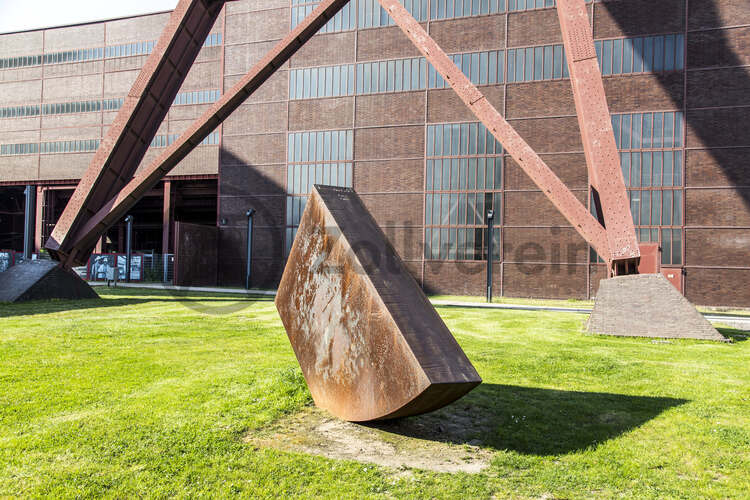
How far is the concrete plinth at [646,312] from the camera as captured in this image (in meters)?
12.2

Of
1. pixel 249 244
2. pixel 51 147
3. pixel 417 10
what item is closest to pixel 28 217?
pixel 51 147

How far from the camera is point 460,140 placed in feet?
95.3

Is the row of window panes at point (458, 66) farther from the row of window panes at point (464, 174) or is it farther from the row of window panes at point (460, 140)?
the row of window panes at point (464, 174)

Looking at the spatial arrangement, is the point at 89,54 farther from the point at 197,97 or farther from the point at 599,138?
the point at 599,138

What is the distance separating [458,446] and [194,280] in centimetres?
2954

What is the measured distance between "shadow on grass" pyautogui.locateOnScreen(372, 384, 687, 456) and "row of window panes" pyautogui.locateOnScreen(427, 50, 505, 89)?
24696mm

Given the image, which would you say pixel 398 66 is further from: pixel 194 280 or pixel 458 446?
pixel 458 446

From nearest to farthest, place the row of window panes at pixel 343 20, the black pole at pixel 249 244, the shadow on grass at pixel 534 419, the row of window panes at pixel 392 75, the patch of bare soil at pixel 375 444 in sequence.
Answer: the patch of bare soil at pixel 375 444 < the shadow on grass at pixel 534 419 < the row of window panes at pixel 392 75 < the row of window panes at pixel 343 20 < the black pole at pixel 249 244

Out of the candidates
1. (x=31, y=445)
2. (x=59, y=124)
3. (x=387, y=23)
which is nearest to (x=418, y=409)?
(x=31, y=445)

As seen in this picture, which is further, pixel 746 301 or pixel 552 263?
pixel 552 263

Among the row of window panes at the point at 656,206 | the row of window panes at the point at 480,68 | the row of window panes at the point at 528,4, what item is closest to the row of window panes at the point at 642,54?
the row of window panes at the point at 528,4

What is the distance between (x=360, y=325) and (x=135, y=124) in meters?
17.4

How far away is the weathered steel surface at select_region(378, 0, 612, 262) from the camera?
14.6m

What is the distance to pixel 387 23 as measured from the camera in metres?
30.0
